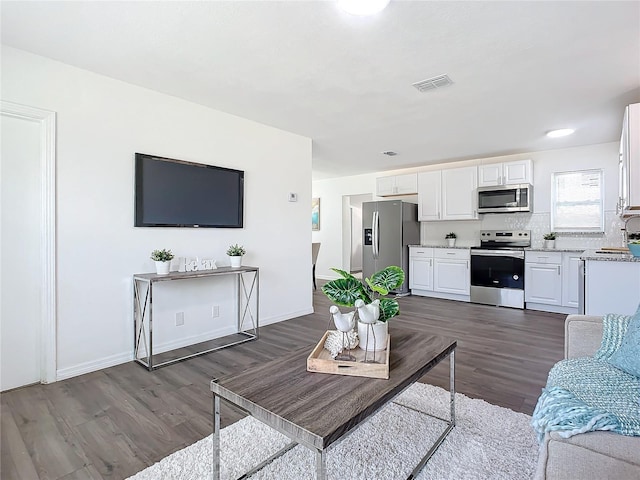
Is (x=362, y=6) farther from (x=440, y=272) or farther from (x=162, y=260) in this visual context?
(x=440, y=272)

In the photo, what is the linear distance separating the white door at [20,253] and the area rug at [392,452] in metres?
1.66

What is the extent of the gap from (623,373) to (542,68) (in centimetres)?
225

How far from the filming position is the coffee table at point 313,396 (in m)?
1.06

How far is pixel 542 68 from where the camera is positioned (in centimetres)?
262

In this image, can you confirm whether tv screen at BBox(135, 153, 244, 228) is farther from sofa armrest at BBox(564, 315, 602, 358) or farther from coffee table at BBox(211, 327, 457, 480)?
sofa armrest at BBox(564, 315, 602, 358)

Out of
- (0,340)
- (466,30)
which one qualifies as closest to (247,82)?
(466,30)

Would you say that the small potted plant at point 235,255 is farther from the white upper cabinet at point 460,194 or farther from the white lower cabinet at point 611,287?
the white upper cabinet at point 460,194

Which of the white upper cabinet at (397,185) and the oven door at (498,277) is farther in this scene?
the white upper cabinet at (397,185)

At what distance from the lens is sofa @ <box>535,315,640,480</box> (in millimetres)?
895

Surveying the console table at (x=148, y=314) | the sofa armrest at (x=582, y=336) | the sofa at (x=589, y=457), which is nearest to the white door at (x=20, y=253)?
the console table at (x=148, y=314)

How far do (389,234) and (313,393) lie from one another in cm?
502

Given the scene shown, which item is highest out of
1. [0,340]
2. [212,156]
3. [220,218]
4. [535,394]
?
[212,156]

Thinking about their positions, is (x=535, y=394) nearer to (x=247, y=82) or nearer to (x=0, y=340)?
(x=247, y=82)

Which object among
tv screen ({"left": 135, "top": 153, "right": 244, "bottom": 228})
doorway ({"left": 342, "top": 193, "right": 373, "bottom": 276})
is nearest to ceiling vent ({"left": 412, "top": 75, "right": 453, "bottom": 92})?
tv screen ({"left": 135, "top": 153, "right": 244, "bottom": 228})
